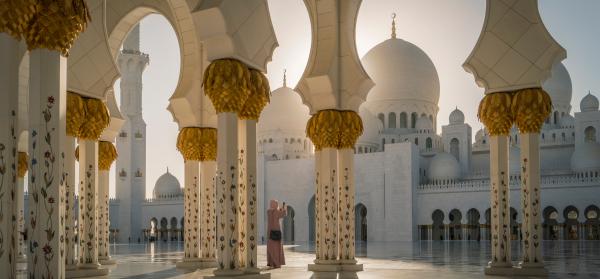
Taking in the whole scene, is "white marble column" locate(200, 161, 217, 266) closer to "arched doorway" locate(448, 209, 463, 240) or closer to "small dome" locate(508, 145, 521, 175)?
"small dome" locate(508, 145, 521, 175)

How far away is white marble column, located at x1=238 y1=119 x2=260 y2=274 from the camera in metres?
7.41

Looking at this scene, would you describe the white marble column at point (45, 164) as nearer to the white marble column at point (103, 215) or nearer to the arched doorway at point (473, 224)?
the white marble column at point (103, 215)

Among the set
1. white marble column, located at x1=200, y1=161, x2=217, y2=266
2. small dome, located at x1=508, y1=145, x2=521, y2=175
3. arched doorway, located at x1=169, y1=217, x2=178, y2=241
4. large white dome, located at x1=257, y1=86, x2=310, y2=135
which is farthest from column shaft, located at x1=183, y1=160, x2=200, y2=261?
arched doorway, located at x1=169, y1=217, x2=178, y2=241

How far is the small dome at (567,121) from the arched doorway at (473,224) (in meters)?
7.22

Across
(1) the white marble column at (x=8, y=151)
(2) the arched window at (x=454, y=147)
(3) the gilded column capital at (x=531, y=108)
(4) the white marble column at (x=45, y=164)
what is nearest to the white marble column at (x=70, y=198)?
(4) the white marble column at (x=45, y=164)

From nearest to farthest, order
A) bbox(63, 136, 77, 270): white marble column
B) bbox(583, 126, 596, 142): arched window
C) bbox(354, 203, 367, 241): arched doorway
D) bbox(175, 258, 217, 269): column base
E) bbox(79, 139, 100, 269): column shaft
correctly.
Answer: bbox(63, 136, 77, 270): white marble column < bbox(79, 139, 100, 269): column shaft < bbox(175, 258, 217, 269): column base < bbox(583, 126, 596, 142): arched window < bbox(354, 203, 367, 241): arched doorway

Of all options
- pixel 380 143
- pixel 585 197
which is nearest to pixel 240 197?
pixel 585 197

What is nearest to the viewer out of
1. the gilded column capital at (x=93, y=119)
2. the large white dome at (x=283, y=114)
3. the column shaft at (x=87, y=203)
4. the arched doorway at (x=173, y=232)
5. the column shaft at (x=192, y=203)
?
the gilded column capital at (x=93, y=119)

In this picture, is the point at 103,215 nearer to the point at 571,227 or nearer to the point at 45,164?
the point at 45,164

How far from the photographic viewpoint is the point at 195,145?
10523 millimetres

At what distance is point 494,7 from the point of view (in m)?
8.52

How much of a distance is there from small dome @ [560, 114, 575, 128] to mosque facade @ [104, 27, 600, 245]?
0.05 m

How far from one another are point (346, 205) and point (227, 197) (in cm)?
299

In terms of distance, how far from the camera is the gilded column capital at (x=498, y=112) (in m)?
8.62
